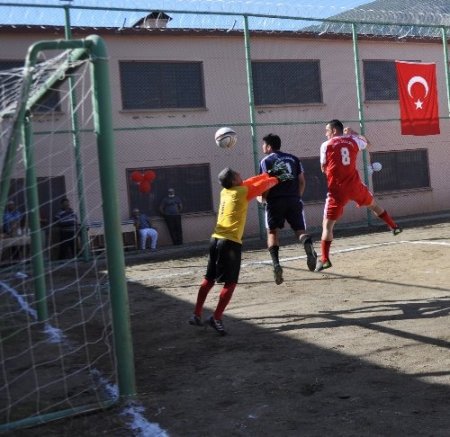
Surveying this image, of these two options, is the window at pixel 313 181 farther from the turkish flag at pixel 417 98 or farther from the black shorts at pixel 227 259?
the black shorts at pixel 227 259

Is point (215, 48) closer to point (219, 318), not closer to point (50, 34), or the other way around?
point (50, 34)

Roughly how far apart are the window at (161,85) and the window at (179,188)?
6.20 feet

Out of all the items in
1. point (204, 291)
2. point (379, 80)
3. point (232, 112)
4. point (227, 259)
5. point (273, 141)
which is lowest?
point (204, 291)

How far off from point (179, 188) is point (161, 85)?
3.02 meters

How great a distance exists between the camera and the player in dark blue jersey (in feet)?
28.5

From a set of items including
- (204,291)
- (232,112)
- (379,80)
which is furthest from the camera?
(379,80)

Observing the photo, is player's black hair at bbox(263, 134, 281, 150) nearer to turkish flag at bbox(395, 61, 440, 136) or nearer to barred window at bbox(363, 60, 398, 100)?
turkish flag at bbox(395, 61, 440, 136)

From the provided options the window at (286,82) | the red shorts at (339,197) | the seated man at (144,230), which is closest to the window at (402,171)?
the window at (286,82)

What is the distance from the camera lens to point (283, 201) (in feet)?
29.1

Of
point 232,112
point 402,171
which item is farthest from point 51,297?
point 402,171

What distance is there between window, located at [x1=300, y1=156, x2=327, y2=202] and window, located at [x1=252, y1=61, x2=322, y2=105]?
1.96 meters

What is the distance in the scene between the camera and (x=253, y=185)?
7.05 meters

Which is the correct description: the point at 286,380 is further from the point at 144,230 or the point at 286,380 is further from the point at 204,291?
the point at 144,230

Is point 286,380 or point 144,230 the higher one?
point 144,230
